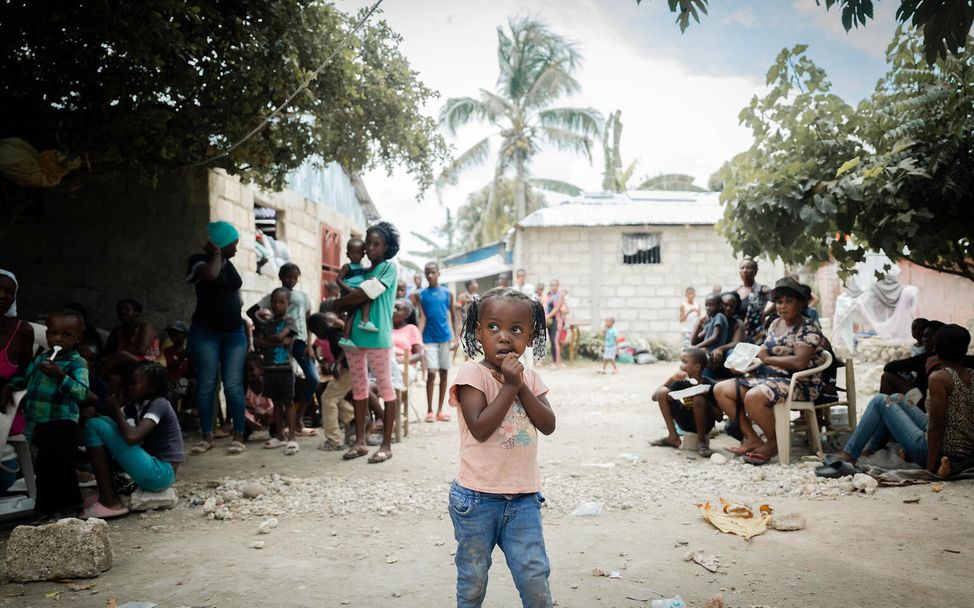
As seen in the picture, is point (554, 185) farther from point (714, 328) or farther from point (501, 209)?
point (714, 328)

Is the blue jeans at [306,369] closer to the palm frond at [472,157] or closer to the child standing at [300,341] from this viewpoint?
the child standing at [300,341]

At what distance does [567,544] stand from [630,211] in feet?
54.9

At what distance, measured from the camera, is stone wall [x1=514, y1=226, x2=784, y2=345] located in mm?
18641

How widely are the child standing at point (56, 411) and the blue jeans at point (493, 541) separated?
9.24 ft

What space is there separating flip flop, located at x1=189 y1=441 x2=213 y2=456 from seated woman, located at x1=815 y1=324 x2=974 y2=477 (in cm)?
500

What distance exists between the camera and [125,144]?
15.9 ft

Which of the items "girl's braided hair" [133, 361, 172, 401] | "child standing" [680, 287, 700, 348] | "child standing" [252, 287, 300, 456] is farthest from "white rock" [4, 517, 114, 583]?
"child standing" [680, 287, 700, 348]

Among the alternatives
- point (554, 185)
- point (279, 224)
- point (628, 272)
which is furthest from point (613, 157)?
point (279, 224)

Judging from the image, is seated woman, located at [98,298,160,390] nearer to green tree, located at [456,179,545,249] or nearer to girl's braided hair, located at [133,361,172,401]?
girl's braided hair, located at [133,361,172,401]

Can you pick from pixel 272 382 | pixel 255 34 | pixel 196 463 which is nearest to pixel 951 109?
pixel 255 34

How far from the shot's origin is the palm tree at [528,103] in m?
24.1

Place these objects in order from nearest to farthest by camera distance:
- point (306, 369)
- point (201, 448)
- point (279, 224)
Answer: point (201, 448), point (306, 369), point (279, 224)

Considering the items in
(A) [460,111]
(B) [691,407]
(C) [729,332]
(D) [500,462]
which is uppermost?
(A) [460,111]

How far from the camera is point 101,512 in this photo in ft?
13.3
